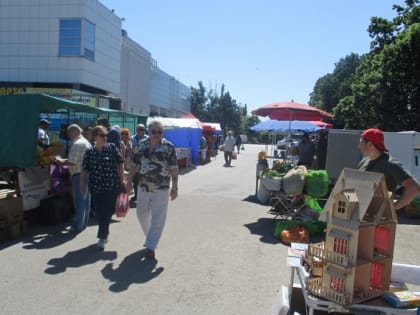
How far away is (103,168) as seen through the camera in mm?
6379

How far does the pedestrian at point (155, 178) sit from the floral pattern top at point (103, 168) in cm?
55

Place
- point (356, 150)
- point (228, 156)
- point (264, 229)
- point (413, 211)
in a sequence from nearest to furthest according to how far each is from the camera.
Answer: point (264, 229), point (413, 211), point (356, 150), point (228, 156)

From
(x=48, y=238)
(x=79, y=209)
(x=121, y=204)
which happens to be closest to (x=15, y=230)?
(x=48, y=238)

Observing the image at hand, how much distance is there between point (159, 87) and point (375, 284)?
173 feet

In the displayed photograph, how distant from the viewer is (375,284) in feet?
10.4

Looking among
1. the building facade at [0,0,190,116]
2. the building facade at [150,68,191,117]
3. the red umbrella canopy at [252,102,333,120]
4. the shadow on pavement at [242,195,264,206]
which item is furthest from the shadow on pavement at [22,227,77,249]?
the building facade at [150,68,191,117]

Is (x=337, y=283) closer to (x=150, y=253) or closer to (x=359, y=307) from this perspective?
(x=359, y=307)

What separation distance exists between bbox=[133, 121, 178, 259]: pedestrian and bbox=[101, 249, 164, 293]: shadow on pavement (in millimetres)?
205

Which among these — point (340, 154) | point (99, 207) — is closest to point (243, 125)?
point (340, 154)

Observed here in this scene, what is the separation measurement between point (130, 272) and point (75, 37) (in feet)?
94.2

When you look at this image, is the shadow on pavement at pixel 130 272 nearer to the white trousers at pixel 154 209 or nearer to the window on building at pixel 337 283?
the white trousers at pixel 154 209

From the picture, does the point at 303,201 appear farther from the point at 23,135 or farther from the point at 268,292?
the point at 23,135

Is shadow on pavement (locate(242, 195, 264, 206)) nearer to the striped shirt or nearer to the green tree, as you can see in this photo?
the striped shirt

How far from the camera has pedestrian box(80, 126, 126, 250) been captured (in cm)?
638
